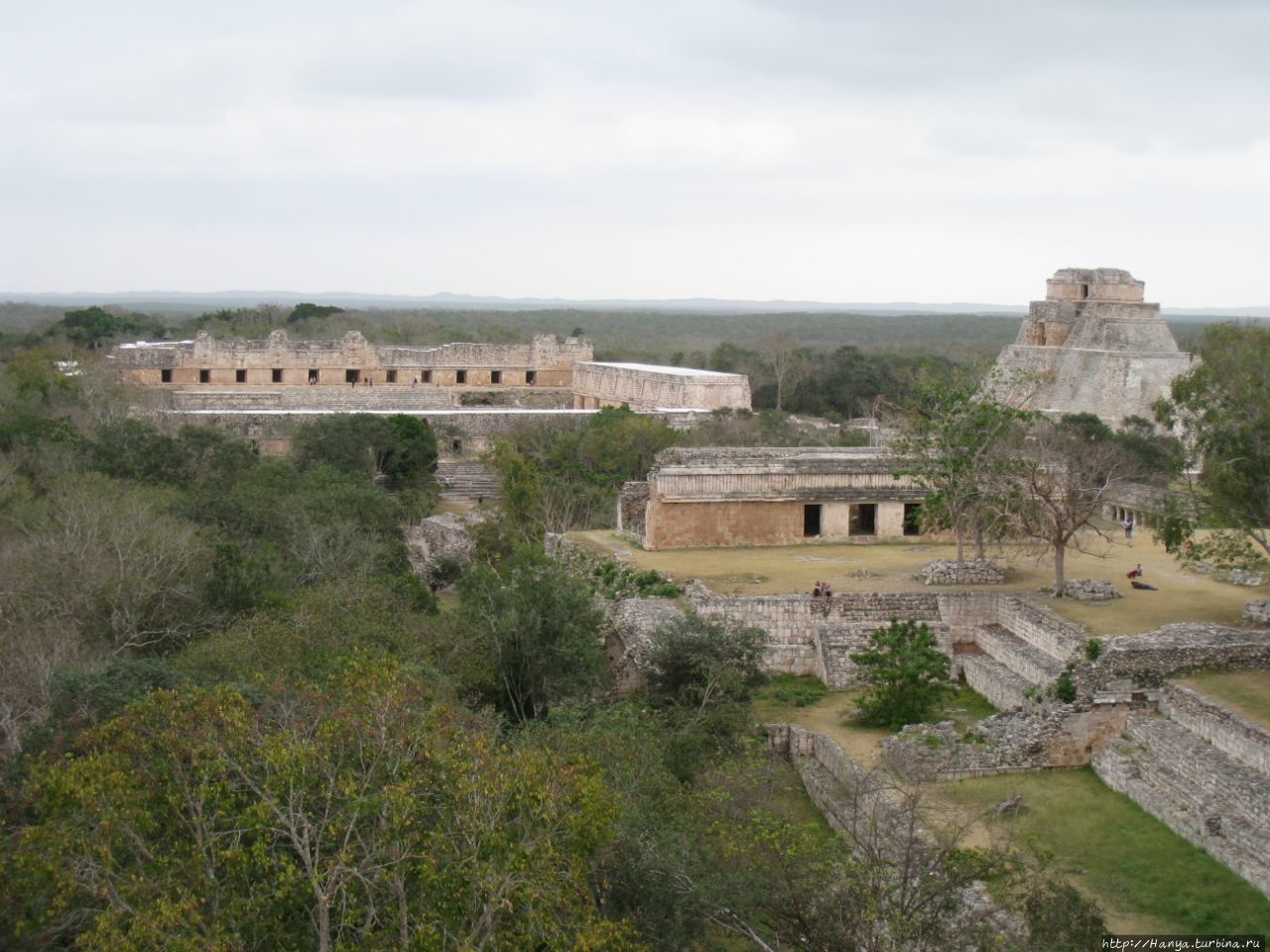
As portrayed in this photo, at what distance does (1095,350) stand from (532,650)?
2190 centimetres

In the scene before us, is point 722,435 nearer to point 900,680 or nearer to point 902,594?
point 902,594

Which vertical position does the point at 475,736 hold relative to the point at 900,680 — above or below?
above

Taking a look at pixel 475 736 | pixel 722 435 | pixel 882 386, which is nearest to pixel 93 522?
pixel 475 736

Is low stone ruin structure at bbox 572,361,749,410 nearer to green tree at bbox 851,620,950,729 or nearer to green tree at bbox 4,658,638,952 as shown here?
green tree at bbox 851,620,950,729

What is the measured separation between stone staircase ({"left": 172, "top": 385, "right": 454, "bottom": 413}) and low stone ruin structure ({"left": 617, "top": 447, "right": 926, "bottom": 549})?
17718 mm

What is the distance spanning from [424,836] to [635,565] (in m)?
9.08

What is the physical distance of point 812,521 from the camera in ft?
58.6

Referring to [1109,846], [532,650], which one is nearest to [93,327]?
[532,650]

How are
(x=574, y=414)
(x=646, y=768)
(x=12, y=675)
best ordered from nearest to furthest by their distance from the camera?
(x=646, y=768) < (x=12, y=675) < (x=574, y=414)

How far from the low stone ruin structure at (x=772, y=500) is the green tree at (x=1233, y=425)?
3.98 metres

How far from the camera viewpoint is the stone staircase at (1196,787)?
9086 mm

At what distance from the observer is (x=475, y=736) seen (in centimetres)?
788

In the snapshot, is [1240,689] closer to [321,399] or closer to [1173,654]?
[1173,654]

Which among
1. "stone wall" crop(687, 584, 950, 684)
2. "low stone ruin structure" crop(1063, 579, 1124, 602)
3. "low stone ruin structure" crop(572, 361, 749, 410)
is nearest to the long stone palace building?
Answer: "low stone ruin structure" crop(572, 361, 749, 410)
